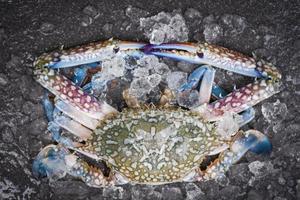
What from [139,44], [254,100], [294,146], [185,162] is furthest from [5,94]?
[294,146]

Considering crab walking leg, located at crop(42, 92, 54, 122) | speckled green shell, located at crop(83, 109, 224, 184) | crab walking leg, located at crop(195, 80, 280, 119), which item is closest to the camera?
speckled green shell, located at crop(83, 109, 224, 184)

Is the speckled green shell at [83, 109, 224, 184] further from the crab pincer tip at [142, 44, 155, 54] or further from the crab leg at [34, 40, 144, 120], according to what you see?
the crab pincer tip at [142, 44, 155, 54]

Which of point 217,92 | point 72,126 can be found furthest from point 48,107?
point 217,92

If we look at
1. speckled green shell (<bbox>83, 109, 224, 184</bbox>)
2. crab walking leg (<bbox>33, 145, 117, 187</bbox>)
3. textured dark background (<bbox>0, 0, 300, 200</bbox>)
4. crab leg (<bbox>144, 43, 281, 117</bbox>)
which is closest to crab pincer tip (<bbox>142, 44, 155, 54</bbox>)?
crab leg (<bbox>144, 43, 281, 117</bbox>)

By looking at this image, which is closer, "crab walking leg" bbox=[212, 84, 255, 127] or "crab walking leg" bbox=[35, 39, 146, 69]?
"crab walking leg" bbox=[35, 39, 146, 69]

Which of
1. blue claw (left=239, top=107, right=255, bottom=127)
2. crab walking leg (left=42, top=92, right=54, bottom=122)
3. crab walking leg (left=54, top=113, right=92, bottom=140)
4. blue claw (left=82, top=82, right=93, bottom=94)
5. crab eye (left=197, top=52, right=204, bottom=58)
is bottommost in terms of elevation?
crab walking leg (left=54, top=113, right=92, bottom=140)

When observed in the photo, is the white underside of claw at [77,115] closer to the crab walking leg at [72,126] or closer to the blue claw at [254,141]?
the crab walking leg at [72,126]

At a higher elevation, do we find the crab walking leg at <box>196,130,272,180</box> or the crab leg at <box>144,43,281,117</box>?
Answer: the crab leg at <box>144,43,281,117</box>

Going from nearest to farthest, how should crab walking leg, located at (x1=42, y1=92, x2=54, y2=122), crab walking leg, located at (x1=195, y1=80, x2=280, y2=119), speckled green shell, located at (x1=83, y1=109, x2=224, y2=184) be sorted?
1. speckled green shell, located at (x1=83, y1=109, x2=224, y2=184)
2. crab walking leg, located at (x1=195, y1=80, x2=280, y2=119)
3. crab walking leg, located at (x1=42, y1=92, x2=54, y2=122)
